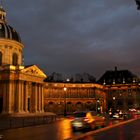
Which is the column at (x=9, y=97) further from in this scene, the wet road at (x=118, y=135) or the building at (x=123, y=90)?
the building at (x=123, y=90)

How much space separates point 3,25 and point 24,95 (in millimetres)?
20722

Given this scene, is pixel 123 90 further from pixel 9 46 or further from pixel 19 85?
pixel 19 85

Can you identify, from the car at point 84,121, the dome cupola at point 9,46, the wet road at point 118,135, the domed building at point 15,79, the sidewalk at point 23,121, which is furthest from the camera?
the dome cupola at point 9,46

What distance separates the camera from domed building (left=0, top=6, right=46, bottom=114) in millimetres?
89125

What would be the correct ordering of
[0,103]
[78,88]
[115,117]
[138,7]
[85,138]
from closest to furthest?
[138,7]
[85,138]
[115,117]
[0,103]
[78,88]

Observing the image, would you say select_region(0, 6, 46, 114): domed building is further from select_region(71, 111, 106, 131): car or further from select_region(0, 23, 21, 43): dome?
select_region(71, 111, 106, 131): car

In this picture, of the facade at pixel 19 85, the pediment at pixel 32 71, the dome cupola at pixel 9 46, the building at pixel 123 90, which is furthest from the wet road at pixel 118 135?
the building at pixel 123 90

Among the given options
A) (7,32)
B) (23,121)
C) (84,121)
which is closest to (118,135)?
(84,121)

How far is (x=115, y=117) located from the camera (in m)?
62.3

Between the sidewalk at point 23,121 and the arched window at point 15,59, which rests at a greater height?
the arched window at point 15,59

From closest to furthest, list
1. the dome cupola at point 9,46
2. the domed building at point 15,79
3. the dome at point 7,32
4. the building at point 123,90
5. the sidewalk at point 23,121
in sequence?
the sidewalk at point 23,121, the domed building at point 15,79, the dome cupola at point 9,46, the dome at point 7,32, the building at point 123,90

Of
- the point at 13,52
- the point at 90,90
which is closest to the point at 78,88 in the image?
the point at 90,90

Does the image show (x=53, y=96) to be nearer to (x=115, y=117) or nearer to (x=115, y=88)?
(x=115, y=88)

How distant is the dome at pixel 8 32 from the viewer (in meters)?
97.8
